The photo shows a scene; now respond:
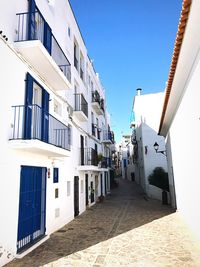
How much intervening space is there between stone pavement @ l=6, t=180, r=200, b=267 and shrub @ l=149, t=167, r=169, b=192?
11.4 meters

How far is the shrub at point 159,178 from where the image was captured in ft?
72.2

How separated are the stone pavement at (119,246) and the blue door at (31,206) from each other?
0.53 meters

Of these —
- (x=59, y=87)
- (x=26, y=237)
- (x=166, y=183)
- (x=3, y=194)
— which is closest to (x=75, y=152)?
(x=59, y=87)

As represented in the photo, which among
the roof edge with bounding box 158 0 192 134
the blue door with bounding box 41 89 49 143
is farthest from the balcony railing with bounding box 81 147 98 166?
the roof edge with bounding box 158 0 192 134

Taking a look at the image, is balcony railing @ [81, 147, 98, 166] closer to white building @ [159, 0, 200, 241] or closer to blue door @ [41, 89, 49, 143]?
blue door @ [41, 89, 49, 143]

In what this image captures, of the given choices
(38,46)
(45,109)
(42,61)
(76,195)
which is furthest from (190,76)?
(76,195)

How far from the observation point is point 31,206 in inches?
311

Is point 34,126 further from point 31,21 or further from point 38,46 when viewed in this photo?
point 31,21

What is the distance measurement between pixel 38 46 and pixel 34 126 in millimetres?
2778

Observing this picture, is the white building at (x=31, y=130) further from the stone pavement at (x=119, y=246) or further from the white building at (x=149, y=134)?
the white building at (x=149, y=134)

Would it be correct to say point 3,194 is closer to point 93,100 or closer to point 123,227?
point 123,227

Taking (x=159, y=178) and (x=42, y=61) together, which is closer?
(x=42, y=61)

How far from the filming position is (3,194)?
6.13 m

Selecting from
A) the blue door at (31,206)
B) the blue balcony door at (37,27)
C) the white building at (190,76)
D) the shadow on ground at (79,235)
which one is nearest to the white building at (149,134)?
the shadow on ground at (79,235)
